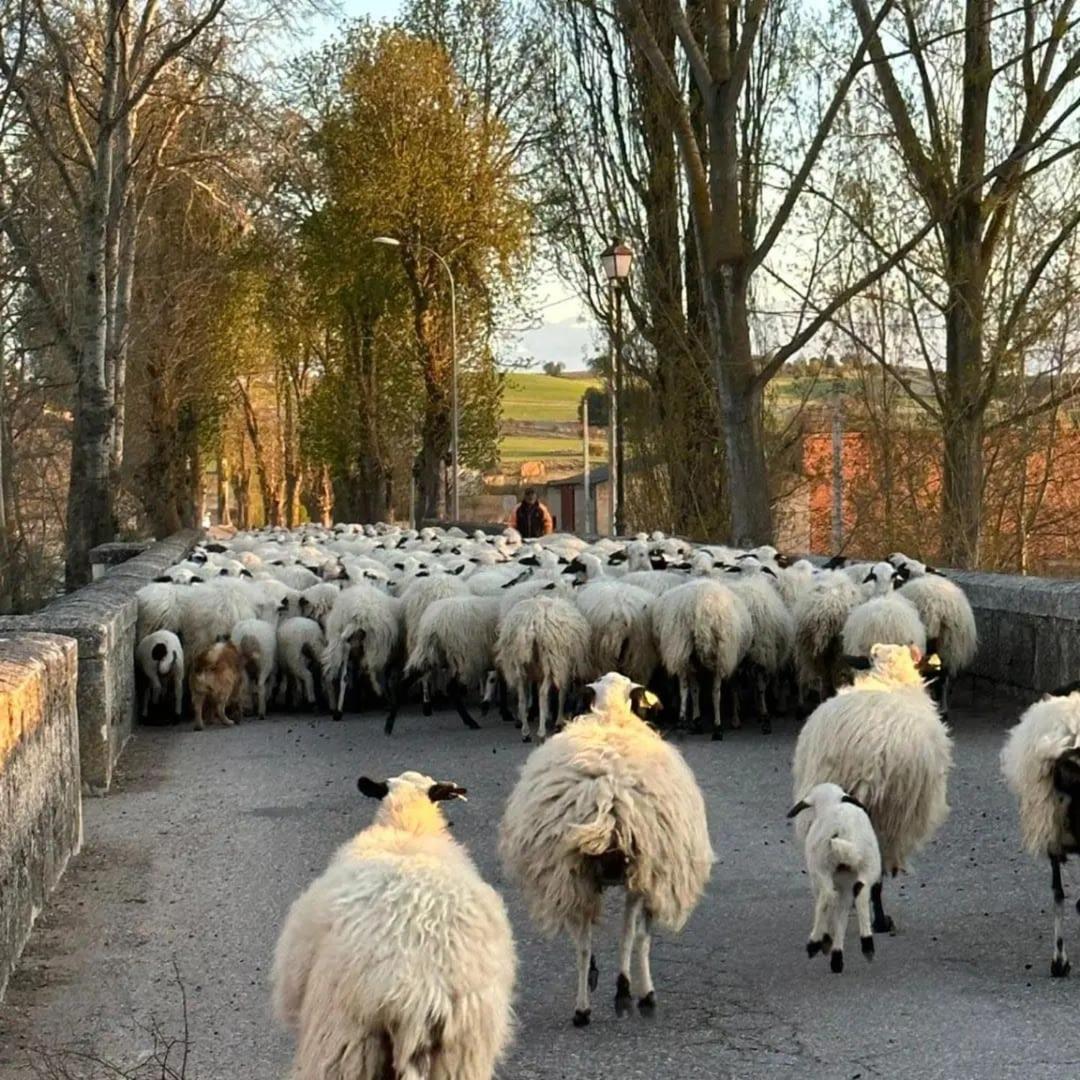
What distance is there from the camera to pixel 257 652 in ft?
52.1

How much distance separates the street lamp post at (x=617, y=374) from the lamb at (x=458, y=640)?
45.3 feet

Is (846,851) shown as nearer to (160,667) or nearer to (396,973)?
(396,973)

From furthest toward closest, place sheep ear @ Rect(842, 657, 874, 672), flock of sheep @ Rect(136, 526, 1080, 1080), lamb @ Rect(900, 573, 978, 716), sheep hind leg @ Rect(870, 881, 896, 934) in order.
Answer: lamb @ Rect(900, 573, 978, 716), sheep ear @ Rect(842, 657, 874, 672), sheep hind leg @ Rect(870, 881, 896, 934), flock of sheep @ Rect(136, 526, 1080, 1080)

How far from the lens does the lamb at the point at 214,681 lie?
15.2m

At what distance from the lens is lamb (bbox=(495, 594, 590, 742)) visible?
13.5 metres

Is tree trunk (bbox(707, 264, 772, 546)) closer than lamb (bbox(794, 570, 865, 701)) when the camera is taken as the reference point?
No

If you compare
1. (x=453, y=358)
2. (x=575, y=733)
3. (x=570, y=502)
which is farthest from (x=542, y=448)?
(x=575, y=733)

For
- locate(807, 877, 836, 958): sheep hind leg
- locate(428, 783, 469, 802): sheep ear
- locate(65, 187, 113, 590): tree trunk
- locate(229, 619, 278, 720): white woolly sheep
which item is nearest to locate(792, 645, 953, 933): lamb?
locate(807, 877, 836, 958): sheep hind leg

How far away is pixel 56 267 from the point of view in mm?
37406

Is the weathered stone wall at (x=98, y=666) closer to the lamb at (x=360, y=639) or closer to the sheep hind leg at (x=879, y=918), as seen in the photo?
the lamb at (x=360, y=639)

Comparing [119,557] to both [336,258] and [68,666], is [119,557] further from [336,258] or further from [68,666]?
[336,258]

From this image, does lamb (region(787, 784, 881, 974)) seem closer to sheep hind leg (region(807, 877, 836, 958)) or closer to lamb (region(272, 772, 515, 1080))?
sheep hind leg (region(807, 877, 836, 958))

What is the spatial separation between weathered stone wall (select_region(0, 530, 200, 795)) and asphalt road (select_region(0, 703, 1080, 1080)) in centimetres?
30

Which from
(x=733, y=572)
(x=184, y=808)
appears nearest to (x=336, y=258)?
(x=733, y=572)
